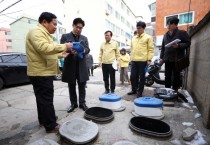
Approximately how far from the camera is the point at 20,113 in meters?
3.41

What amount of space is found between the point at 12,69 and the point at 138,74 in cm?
538

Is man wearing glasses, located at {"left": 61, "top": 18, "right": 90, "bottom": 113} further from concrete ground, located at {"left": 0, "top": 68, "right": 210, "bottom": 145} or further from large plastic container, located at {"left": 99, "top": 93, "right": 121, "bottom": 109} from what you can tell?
concrete ground, located at {"left": 0, "top": 68, "right": 210, "bottom": 145}

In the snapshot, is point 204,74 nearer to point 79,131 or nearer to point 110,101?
point 110,101

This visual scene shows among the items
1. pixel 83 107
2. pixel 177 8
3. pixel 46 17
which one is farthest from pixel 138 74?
pixel 177 8

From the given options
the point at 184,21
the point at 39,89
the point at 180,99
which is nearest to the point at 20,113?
the point at 39,89

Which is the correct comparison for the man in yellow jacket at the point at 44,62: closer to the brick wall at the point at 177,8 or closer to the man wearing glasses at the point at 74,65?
the man wearing glasses at the point at 74,65

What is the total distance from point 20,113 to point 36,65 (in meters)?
1.97

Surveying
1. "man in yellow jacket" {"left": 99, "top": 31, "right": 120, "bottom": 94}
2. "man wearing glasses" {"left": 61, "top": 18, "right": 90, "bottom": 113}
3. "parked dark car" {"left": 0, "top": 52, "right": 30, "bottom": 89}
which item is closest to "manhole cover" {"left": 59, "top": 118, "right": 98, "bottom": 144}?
"man wearing glasses" {"left": 61, "top": 18, "right": 90, "bottom": 113}

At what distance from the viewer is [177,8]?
15.2 meters

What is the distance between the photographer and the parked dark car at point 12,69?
5.98m

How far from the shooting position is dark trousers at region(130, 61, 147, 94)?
3.75 metres

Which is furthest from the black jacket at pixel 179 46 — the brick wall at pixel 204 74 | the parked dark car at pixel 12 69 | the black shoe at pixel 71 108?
the parked dark car at pixel 12 69

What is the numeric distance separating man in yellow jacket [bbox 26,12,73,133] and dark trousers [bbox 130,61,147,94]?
7.00ft

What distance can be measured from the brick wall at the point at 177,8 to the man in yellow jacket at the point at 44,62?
1566 centimetres
